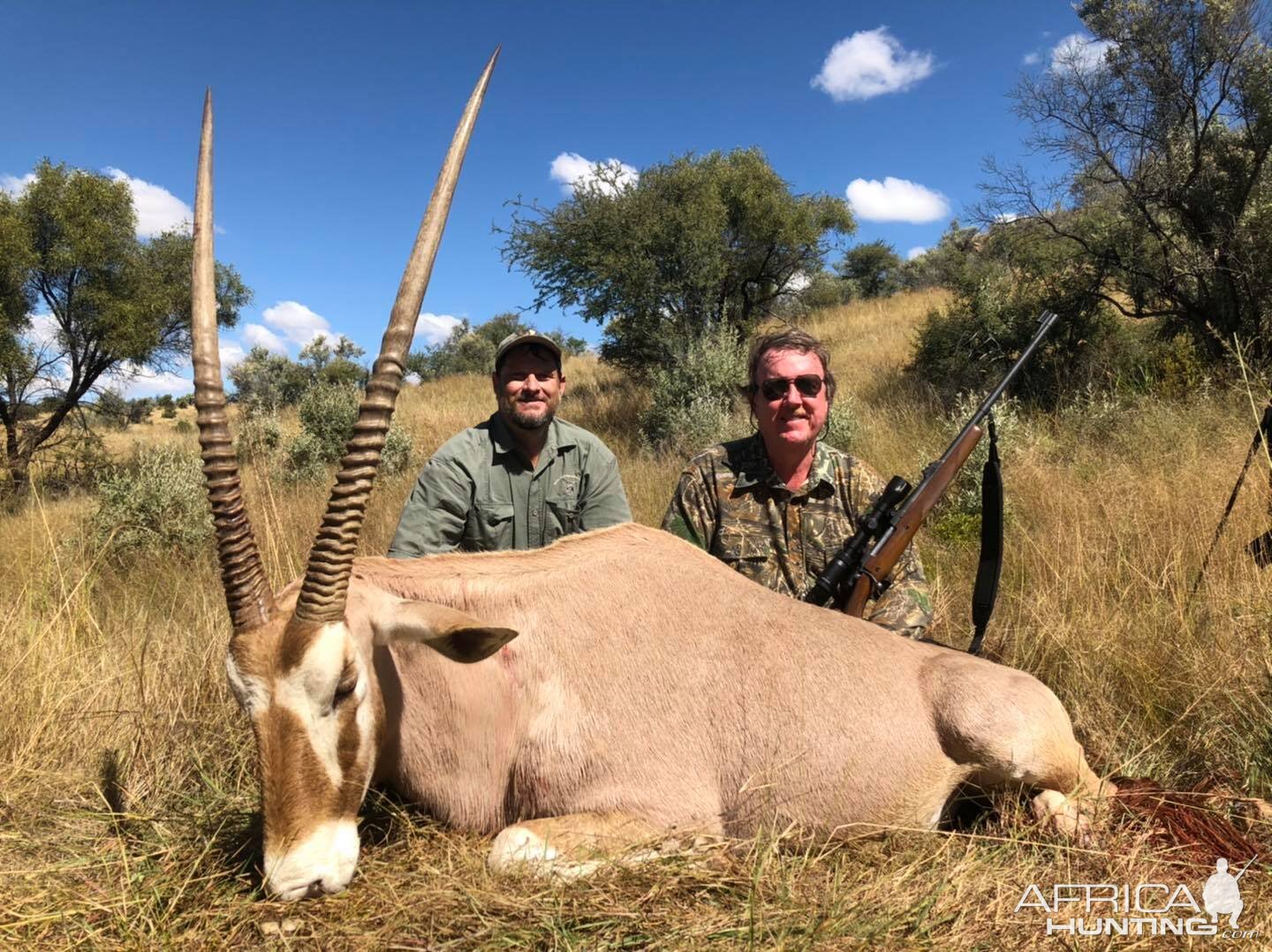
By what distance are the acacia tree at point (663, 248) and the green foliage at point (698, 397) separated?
6.09 feet

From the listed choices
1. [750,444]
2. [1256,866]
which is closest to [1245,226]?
[750,444]

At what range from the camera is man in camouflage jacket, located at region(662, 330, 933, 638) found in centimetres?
411

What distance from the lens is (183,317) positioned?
15.8 m

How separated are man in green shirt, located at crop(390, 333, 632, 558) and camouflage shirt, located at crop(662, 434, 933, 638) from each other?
2.70 ft

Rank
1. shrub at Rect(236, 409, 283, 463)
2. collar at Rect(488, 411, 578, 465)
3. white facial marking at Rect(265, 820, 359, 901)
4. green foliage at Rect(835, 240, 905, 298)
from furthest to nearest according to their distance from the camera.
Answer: green foliage at Rect(835, 240, 905, 298)
shrub at Rect(236, 409, 283, 463)
collar at Rect(488, 411, 578, 465)
white facial marking at Rect(265, 820, 359, 901)

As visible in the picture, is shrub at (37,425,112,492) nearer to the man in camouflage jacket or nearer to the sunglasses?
the man in camouflage jacket

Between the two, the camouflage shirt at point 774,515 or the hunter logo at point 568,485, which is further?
the hunter logo at point 568,485

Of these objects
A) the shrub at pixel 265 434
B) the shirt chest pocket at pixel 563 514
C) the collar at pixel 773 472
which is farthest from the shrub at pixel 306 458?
the collar at pixel 773 472

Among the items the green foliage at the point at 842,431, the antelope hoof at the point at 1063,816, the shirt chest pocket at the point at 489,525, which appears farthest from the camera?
the green foliage at the point at 842,431

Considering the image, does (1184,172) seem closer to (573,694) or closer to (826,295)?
(573,694)

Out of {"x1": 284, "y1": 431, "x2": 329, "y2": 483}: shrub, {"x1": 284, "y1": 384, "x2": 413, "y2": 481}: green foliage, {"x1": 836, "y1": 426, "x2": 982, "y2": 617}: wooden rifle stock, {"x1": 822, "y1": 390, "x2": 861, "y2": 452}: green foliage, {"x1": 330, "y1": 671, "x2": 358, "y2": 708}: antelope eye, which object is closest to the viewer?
{"x1": 330, "y1": 671, "x2": 358, "y2": 708}: antelope eye

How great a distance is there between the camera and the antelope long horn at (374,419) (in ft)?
7.42

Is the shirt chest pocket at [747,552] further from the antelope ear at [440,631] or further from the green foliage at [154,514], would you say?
the green foliage at [154,514]

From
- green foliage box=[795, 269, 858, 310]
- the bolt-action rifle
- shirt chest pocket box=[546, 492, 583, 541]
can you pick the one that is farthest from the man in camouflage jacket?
green foliage box=[795, 269, 858, 310]
